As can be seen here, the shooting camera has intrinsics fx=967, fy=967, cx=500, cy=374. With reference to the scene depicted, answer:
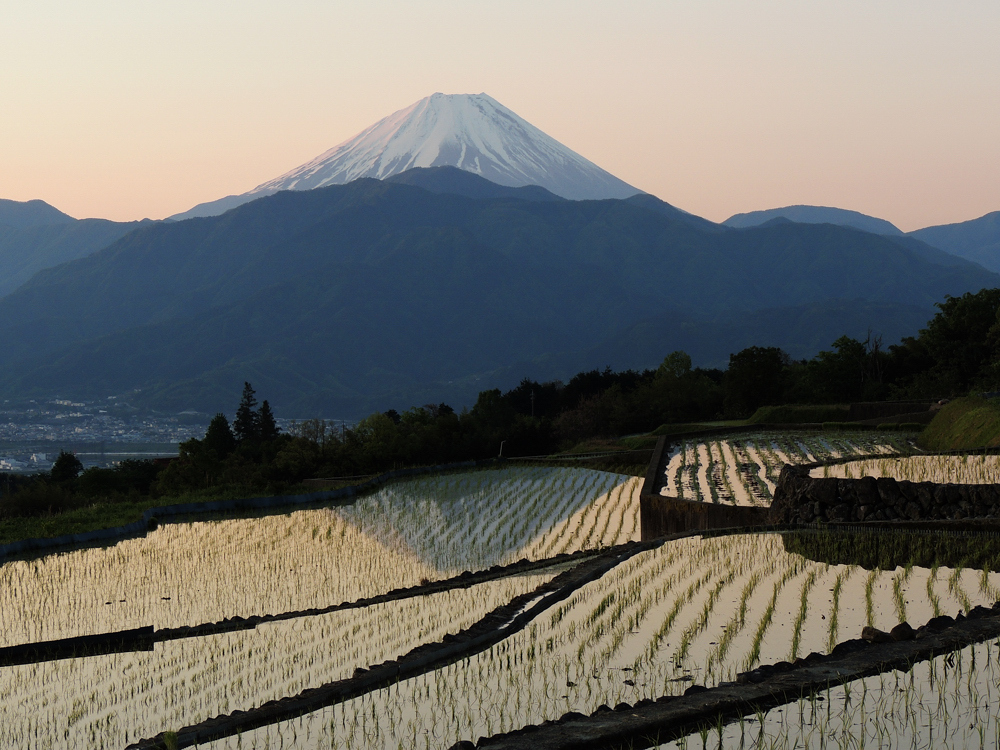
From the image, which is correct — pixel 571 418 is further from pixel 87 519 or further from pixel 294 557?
pixel 294 557

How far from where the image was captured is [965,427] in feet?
98.5

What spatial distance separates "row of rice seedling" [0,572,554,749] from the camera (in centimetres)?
877

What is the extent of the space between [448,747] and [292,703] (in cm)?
206

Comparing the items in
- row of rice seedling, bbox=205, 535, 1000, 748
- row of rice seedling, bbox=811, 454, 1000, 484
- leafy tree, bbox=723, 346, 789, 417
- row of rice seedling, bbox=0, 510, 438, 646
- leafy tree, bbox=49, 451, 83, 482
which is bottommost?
leafy tree, bbox=49, 451, 83, 482

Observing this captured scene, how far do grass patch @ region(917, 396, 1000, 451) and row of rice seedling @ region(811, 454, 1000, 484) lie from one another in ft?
7.95

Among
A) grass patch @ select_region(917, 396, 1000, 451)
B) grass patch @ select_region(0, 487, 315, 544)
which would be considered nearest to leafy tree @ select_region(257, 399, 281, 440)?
grass patch @ select_region(0, 487, 315, 544)

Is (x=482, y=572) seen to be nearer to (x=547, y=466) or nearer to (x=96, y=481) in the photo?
(x=547, y=466)

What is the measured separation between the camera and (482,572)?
1585 centimetres

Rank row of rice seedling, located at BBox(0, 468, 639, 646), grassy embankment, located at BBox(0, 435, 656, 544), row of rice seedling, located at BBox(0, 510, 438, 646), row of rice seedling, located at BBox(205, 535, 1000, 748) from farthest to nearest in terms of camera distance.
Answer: grassy embankment, located at BBox(0, 435, 656, 544), row of rice seedling, located at BBox(0, 468, 639, 646), row of rice seedling, located at BBox(0, 510, 438, 646), row of rice seedling, located at BBox(205, 535, 1000, 748)

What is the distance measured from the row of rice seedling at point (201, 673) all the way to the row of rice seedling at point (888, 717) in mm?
4459

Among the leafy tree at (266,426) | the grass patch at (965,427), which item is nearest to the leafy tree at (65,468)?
the leafy tree at (266,426)

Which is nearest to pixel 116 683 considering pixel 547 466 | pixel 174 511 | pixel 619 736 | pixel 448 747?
pixel 448 747

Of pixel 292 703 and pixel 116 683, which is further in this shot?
pixel 116 683

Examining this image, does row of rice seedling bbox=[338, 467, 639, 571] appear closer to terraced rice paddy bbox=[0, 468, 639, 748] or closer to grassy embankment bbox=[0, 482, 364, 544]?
terraced rice paddy bbox=[0, 468, 639, 748]
